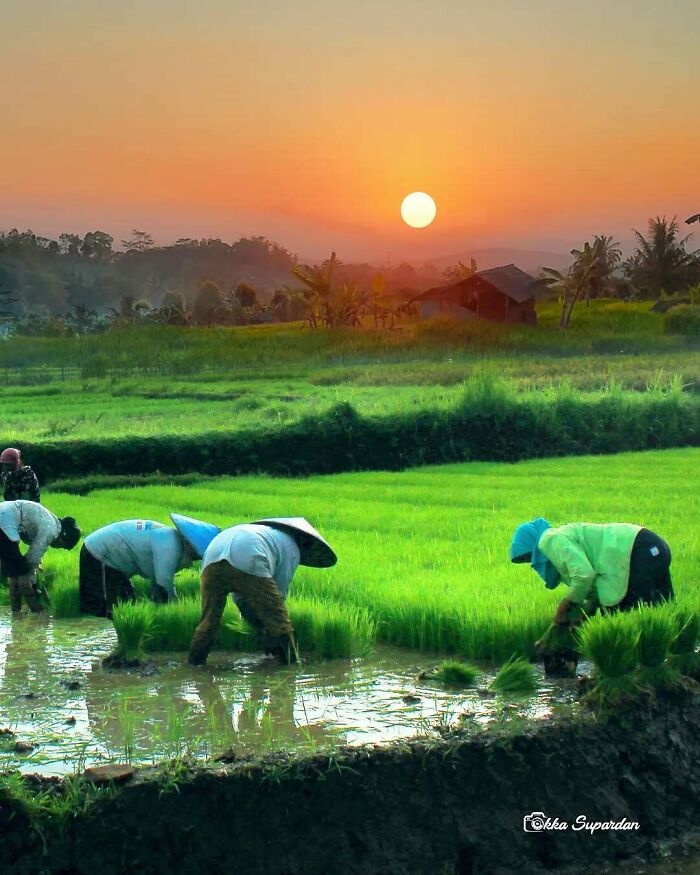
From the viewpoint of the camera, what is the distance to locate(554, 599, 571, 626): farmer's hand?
516 cm

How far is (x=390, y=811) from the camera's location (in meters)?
4.05

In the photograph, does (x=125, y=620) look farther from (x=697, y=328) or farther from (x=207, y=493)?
(x=697, y=328)

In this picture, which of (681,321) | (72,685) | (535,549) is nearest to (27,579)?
(72,685)

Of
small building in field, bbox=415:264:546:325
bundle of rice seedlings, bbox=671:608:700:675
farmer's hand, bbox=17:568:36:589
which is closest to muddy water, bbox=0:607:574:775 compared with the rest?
bundle of rice seedlings, bbox=671:608:700:675

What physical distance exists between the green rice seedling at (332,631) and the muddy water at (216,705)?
0.27 ft

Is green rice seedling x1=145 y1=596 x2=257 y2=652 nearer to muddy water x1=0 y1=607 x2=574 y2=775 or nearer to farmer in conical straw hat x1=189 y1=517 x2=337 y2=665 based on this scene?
muddy water x1=0 y1=607 x2=574 y2=775

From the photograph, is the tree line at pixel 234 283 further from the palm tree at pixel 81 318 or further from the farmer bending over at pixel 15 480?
the farmer bending over at pixel 15 480

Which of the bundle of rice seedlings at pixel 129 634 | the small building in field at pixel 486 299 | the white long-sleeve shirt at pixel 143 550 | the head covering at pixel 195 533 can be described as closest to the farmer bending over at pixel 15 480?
the white long-sleeve shirt at pixel 143 550

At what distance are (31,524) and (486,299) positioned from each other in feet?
51.8

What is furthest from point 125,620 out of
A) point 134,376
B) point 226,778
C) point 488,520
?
point 134,376

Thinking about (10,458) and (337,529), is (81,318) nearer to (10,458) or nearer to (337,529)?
(337,529)

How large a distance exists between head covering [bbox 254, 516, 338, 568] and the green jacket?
1.01 meters

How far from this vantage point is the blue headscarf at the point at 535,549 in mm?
5289

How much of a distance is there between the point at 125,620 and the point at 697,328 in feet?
59.0
